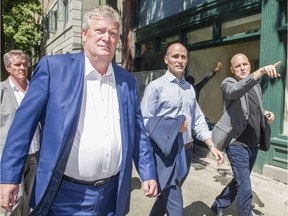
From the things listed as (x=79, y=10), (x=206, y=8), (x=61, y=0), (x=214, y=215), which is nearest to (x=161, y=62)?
(x=206, y=8)

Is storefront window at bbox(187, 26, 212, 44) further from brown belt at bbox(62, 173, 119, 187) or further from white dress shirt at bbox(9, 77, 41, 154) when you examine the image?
brown belt at bbox(62, 173, 119, 187)

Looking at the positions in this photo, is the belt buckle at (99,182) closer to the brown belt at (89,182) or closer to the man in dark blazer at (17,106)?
the brown belt at (89,182)

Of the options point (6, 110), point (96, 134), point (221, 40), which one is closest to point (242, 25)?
point (221, 40)

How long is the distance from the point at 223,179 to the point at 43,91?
15.4 ft

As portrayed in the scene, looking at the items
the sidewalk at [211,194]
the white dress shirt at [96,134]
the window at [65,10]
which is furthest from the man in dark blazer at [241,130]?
the window at [65,10]

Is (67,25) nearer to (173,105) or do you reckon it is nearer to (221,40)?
(221,40)

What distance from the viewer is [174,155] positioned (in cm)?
335

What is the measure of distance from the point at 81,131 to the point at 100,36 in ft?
2.24

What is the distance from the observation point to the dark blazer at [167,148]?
324 centimetres

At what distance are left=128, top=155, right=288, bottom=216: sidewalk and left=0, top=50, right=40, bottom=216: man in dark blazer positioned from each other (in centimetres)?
152

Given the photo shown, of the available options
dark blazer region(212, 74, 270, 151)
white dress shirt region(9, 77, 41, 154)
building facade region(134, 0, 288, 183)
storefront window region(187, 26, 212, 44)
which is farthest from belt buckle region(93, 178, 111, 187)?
storefront window region(187, 26, 212, 44)

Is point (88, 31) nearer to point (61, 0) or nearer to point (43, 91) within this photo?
point (43, 91)

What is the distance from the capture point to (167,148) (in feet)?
10.5

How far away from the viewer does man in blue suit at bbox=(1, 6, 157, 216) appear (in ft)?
6.89
